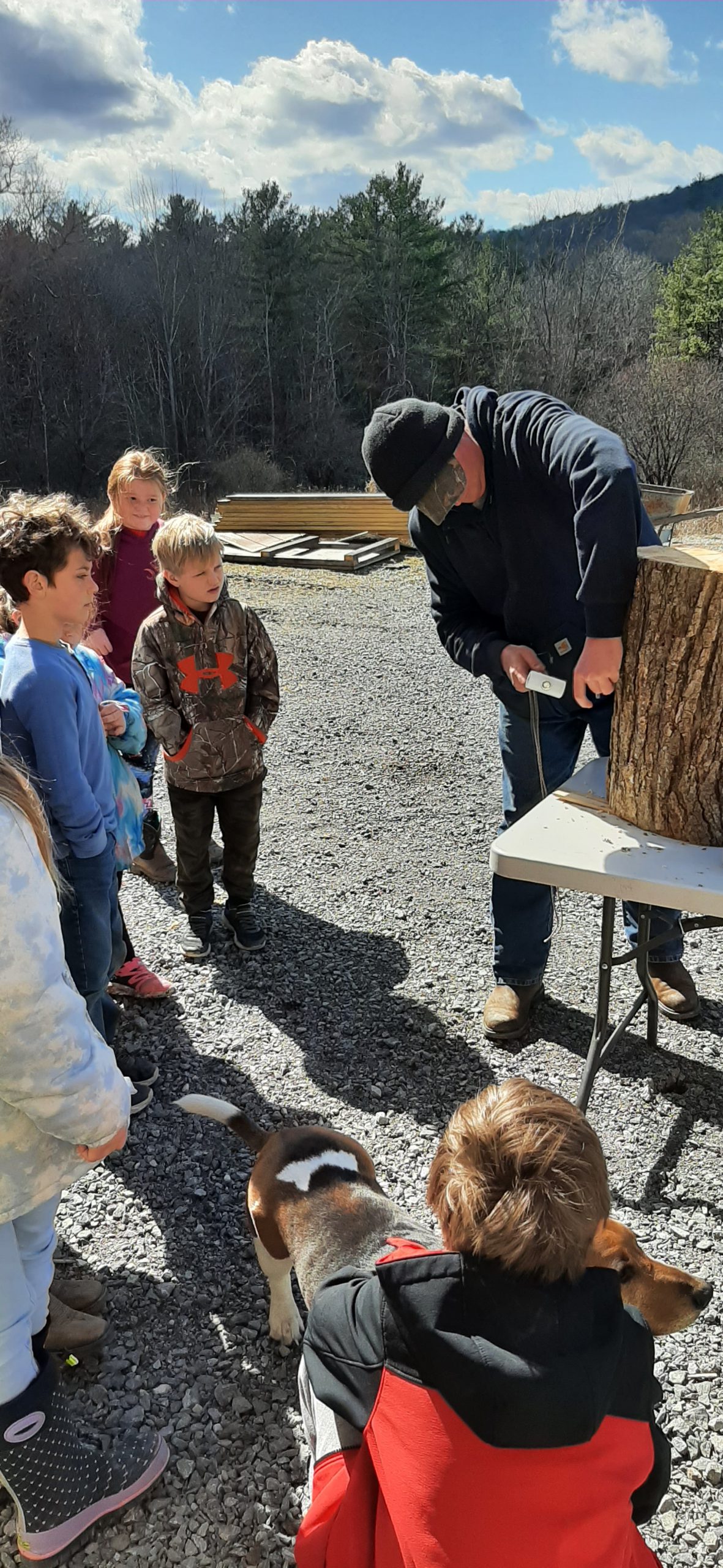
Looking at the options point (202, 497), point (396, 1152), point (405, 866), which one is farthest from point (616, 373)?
point (396, 1152)

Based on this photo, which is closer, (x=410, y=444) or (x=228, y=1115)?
(x=228, y=1115)

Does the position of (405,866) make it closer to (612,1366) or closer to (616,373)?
(612,1366)

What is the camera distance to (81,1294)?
225 centimetres

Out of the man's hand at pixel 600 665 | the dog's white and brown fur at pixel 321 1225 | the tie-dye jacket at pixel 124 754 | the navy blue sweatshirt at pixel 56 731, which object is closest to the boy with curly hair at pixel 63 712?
the navy blue sweatshirt at pixel 56 731

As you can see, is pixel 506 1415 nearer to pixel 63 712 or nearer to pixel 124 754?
pixel 63 712

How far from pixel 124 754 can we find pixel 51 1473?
2.03m

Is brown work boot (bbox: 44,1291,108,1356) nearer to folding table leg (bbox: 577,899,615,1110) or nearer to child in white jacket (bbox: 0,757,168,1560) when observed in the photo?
child in white jacket (bbox: 0,757,168,1560)

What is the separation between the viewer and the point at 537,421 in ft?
8.48

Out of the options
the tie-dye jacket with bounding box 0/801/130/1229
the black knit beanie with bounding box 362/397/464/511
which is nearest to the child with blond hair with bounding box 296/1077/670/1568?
the tie-dye jacket with bounding box 0/801/130/1229

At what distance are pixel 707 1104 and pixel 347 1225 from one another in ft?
4.91

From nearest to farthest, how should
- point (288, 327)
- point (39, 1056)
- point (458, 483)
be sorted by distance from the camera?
point (39, 1056), point (458, 483), point (288, 327)

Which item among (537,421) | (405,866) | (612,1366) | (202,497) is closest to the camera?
(612,1366)

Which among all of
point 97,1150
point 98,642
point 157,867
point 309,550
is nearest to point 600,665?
point 97,1150

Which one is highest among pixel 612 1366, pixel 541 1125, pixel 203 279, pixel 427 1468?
pixel 203 279
